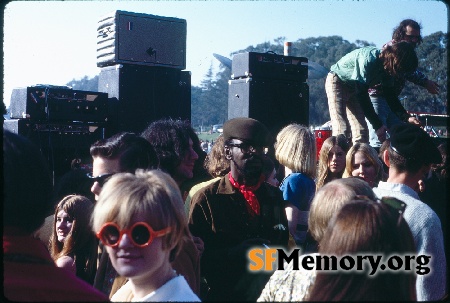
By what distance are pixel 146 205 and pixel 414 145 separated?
5.60 ft

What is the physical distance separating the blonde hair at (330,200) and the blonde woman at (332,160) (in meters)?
2.17

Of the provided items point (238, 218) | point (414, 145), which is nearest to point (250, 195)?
point (238, 218)

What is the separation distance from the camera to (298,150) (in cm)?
436

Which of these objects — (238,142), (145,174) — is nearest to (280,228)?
(238,142)

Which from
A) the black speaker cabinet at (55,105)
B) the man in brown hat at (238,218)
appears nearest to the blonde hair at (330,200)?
the man in brown hat at (238,218)

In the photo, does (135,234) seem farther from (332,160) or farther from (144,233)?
(332,160)

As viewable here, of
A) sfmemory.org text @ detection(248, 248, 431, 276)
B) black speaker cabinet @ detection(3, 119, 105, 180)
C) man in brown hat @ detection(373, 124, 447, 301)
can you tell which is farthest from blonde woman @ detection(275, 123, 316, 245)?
black speaker cabinet @ detection(3, 119, 105, 180)

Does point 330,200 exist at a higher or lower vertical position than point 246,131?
lower

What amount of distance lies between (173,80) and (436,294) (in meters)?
4.69

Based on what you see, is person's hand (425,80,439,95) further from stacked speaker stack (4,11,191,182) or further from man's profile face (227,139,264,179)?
stacked speaker stack (4,11,191,182)

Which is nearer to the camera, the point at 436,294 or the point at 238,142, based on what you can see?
the point at 436,294

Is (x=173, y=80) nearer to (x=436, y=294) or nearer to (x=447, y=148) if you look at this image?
(x=447, y=148)

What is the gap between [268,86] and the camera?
23.3 feet

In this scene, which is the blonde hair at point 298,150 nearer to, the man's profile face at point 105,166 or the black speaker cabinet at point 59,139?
the man's profile face at point 105,166
